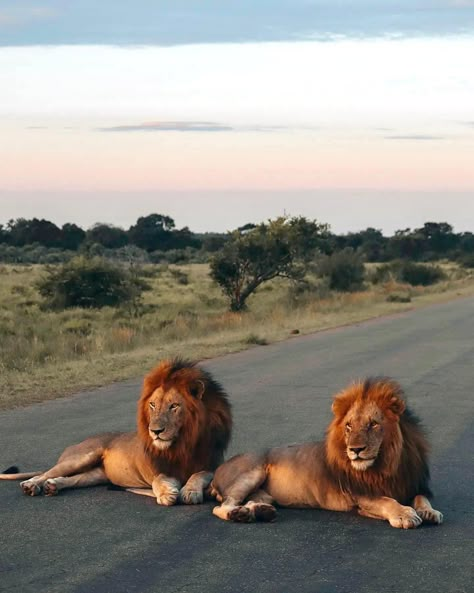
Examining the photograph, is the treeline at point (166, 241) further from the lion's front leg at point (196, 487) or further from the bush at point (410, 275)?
the lion's front leg at point (196, 487)

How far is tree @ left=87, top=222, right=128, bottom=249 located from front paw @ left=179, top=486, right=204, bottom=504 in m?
100

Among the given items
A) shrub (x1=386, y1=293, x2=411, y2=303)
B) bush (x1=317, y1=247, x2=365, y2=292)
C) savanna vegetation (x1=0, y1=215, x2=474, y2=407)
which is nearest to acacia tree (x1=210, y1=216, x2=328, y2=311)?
savanna vegetation (x1=0, y1=215, x2=474, y2=407)

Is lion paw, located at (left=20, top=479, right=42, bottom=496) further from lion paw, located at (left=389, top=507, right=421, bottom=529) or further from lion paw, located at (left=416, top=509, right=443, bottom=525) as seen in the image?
lion paw, located at (left=416, top=509, right=443, bottom=525)

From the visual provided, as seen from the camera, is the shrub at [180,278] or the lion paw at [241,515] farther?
the shrub at [180,278]

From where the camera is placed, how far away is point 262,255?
40656 mm

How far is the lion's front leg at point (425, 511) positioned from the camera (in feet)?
23.5

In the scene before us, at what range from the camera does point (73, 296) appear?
133ft

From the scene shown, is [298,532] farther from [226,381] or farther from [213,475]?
[226,381]

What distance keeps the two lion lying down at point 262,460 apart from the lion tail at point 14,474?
37 centimetres

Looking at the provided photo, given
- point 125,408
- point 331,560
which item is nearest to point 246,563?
point 331,560

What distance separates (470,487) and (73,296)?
107ft

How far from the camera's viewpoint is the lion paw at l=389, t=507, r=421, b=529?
22.9ft

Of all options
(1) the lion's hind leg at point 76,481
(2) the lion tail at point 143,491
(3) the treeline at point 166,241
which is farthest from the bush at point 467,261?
(2) the lion tail at point 143,491

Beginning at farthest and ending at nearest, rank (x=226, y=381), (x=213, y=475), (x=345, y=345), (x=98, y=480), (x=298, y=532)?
1. (x=345, y=345)
2. (x=226, y=381)
3. (x=98, y=480)
4. (x=213, y=475)
5. (x=298, y=532)
